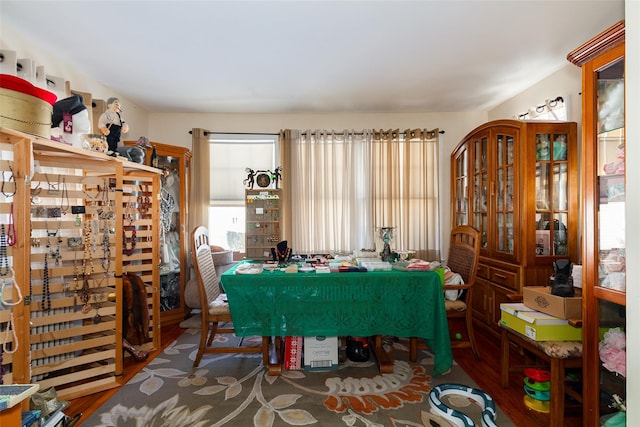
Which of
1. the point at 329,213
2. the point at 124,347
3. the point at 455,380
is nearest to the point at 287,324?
the point at 455,380

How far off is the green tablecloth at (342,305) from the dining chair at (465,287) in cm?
38

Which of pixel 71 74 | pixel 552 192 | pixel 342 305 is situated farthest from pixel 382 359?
pixel 71 74

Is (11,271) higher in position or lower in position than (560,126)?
lower

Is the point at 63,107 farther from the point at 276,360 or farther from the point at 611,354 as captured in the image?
the point at 611,354

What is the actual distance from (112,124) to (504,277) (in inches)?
150

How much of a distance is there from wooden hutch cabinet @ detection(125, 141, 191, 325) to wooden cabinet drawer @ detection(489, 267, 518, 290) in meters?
3.54

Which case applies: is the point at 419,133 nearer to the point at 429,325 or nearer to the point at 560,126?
the point at 560,126

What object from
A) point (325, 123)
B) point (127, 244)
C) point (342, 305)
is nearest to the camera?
point (342, 305)

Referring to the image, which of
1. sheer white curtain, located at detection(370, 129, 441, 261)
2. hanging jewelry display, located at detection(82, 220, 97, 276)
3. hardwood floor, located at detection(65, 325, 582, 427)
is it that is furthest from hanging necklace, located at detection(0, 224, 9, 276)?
sheer white curtain, located at detection(370, 129, 441, 261)

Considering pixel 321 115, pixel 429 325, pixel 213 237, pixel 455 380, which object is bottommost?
pixel 455 380

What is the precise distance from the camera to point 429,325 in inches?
95.4

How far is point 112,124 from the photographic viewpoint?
267 centimetres

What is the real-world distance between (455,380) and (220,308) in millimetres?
1925

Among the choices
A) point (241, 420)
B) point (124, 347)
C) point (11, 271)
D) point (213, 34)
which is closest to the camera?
point (11, 271)
